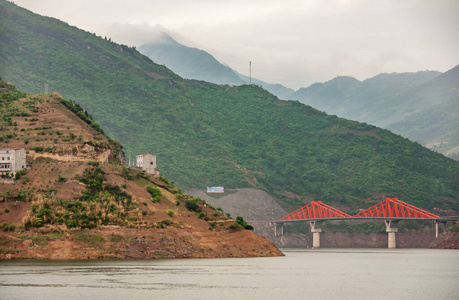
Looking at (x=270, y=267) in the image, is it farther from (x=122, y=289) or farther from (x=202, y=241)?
(x=122, y=289)

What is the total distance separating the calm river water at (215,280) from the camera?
326 feet

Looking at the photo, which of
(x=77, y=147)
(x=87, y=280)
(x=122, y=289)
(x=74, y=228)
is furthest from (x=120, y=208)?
(x=122, y=289)

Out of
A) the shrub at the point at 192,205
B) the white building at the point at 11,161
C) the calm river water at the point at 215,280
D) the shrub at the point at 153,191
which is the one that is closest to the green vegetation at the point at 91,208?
the shrub at the point at 153,191

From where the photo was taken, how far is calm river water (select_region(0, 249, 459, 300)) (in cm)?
9938

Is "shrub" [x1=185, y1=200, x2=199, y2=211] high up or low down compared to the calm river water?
up

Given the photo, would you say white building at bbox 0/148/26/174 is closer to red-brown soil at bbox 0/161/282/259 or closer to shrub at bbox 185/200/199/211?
red-brown soil at bbox 0/161/282/259

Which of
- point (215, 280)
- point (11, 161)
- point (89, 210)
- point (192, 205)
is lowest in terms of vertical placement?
point (215, 280)

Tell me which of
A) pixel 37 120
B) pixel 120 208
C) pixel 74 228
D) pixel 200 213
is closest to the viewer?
pixel 74 228

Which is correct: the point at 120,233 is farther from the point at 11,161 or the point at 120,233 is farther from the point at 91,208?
the point at 11,161

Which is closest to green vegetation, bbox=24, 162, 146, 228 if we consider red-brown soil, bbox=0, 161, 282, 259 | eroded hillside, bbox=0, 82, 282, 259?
eroded hillside, bbox=0, 82, 282, 259

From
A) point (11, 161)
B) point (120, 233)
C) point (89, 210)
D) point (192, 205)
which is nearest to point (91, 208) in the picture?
point (89, 210)

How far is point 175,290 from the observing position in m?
104

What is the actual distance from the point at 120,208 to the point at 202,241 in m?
20.0

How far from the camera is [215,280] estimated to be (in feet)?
386
